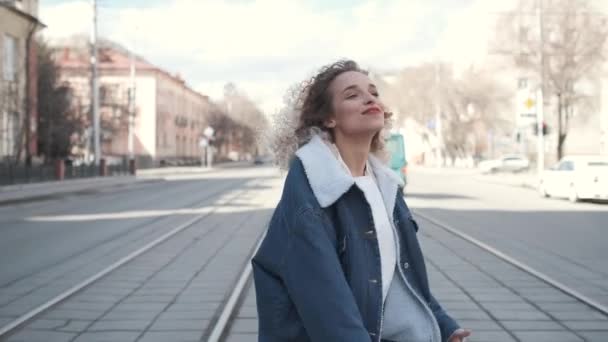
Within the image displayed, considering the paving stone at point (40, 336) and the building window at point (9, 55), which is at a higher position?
the building window at point (9, 55)

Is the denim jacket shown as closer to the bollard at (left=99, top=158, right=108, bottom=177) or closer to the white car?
the white car

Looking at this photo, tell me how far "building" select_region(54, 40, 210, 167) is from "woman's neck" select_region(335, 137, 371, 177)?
46139 millimetres

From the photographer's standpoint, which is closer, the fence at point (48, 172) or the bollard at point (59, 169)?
the fence at point (48, 172)

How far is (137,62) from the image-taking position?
69.4 meters

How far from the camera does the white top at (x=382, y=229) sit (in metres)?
2.10

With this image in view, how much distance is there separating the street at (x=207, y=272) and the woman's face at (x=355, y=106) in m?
0.69

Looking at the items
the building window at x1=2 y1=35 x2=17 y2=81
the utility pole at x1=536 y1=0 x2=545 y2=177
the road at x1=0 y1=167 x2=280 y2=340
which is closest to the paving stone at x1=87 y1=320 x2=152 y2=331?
the road at x1=0 y1=167 x2=280 y2=340

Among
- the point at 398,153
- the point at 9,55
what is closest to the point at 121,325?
the point at 398,153

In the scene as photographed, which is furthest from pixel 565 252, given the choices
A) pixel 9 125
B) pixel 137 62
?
pixel 137 62

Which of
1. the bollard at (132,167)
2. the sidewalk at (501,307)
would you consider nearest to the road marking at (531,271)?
the sidewalk at (501,307)

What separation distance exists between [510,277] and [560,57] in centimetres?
2712

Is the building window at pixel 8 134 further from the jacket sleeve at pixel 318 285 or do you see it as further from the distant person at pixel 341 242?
the jacket sleeve at pixel 318 285

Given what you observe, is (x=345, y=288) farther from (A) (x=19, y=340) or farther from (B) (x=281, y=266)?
(A) (x=19, y=340)

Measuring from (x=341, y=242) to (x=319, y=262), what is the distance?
150mm
